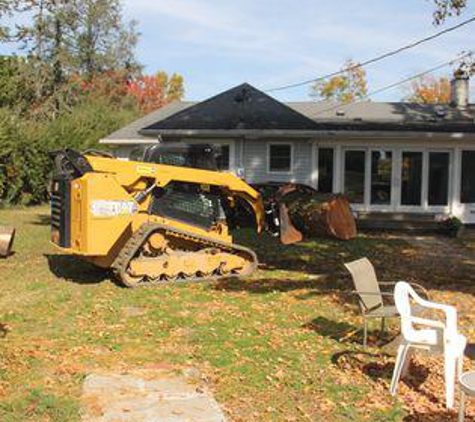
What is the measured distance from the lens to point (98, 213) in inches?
402

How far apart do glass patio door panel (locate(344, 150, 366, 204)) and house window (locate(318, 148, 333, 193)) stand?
475mm

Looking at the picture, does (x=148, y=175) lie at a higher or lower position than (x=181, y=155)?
lower

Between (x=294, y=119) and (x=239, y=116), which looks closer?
(x=294, y=119)

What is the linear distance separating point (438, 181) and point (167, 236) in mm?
12713

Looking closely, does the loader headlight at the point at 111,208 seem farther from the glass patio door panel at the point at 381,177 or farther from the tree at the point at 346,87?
the tree at the point at 346,87

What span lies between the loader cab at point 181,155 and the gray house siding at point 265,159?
30.2ft

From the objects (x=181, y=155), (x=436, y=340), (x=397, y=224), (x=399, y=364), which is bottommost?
(x=397, y=224)

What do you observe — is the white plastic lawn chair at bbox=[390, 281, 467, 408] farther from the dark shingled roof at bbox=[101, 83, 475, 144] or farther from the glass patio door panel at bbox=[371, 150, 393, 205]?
the glass patio door panel at bbox=[371, 150, 393, 205]

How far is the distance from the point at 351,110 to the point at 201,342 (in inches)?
739

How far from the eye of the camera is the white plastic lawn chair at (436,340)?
557 cm

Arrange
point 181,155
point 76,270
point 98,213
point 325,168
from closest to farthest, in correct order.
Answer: point 98,213
point 181,155
point 76,270
point 325,168

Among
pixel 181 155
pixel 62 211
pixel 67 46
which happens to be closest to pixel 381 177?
pixel 181 155

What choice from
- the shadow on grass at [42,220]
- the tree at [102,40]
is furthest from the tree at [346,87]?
the shadow on grass at [42,220]

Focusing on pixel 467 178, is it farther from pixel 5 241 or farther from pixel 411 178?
pixel 5 241
